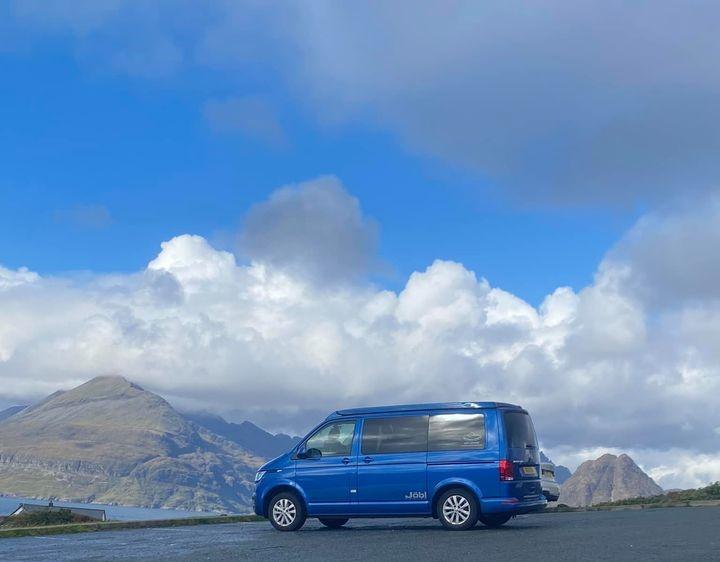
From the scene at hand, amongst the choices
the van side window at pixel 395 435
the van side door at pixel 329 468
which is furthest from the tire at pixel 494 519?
the van side door at pixel 329 468

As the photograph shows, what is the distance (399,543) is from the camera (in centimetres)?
Result: 1501

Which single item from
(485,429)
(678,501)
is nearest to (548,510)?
(678,501)

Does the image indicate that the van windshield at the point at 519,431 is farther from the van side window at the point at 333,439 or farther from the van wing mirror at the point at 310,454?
the van wing mirror at the point at 310,454

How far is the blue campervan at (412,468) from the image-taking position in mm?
17484

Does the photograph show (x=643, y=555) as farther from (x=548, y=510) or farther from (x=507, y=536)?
(x=548, y=510)

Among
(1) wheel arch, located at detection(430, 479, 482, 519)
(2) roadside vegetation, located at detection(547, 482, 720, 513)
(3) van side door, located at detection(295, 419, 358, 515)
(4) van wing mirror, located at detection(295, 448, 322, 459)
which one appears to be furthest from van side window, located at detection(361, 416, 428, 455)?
(2) roadside vegetation, located at detection(547, 482, 720, 513)

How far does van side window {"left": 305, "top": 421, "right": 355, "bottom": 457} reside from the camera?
18719 millimetres

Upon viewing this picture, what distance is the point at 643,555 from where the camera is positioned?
12.4m

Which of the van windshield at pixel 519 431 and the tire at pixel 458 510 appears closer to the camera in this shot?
the tire at pixel 458 510

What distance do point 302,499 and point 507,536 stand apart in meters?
4.71

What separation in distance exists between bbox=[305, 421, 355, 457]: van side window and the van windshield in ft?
10.4

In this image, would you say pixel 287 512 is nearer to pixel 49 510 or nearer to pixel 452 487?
pixel 452 487

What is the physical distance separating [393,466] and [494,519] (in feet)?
8.01

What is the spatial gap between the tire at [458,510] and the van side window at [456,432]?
2.84 feet
